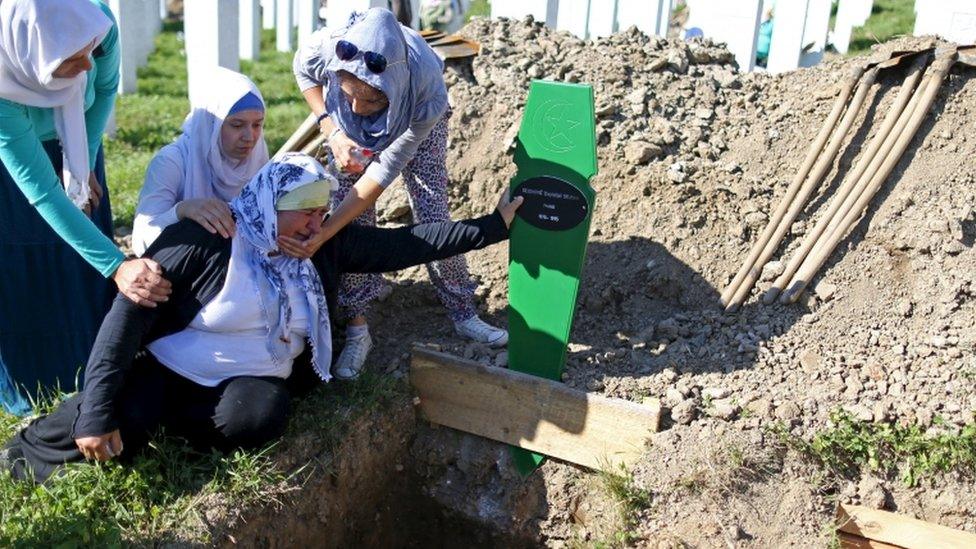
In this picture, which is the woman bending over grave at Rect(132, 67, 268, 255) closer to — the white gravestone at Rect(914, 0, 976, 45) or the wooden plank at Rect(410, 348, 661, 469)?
the wooden plank at Rect(410, 348, 661, 469)

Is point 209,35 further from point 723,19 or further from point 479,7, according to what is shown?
point 479,7

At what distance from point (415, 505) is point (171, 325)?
4.42ft

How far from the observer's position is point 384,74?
3.41 metres

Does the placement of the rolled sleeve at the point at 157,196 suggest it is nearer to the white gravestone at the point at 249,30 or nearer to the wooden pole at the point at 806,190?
the wooden pole at the point at 806,190

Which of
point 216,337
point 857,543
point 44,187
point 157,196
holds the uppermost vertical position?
point 44,187

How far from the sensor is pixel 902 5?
1391cm

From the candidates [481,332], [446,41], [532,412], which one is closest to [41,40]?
[481,332]

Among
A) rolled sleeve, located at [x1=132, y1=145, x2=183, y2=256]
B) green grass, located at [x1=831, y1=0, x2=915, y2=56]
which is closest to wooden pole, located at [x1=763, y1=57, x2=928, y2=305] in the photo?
rolled sleeve, located at [x1=132, y1=145, x2=183, y2=256]

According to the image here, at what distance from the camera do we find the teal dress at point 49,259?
3.40m

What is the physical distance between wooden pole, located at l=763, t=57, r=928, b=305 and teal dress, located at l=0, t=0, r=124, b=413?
2689 mm

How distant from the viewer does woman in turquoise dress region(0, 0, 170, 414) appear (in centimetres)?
324

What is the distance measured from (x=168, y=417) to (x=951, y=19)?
19.5ft

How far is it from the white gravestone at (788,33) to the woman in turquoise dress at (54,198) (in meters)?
6.38

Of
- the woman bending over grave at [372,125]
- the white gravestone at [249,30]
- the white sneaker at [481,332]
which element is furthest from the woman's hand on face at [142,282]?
the white gravestone at [249,30]
